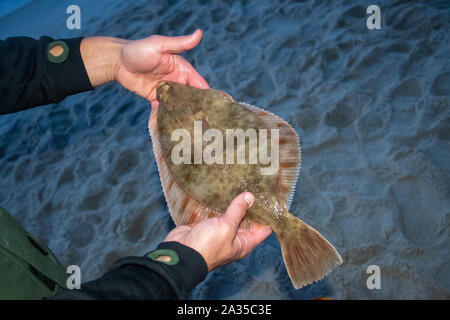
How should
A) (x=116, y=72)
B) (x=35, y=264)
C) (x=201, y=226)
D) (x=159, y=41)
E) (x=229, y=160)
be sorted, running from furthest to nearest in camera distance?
1. (x=116, y=72)
2. (x=159, y=41)
3. (x=229, y=160)
4. (x=201, y=226)
5. (x=35, y=264)

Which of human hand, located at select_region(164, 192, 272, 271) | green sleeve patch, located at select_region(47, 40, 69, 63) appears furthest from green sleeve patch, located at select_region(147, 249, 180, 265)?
green sleeve patch, located at select_region(47, 40, 69, 63)

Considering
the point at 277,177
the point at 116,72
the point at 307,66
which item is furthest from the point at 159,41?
the point at 307,66

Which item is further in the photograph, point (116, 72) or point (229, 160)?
point (116, 72)

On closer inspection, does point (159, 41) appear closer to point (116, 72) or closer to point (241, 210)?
point (116, 72)

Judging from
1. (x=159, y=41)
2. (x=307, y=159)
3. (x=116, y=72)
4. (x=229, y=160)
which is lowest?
(x=307, y=159)

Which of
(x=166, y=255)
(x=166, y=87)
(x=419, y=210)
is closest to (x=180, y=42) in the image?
(x=166, y=87)

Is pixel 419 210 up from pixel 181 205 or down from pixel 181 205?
down

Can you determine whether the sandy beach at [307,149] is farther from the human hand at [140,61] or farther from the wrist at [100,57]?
the wrist at [100,57]

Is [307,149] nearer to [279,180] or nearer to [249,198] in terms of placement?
[279,180]
